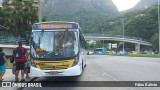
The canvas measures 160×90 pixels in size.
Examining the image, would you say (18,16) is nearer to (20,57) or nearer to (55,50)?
(20,57)

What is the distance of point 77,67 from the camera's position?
14938 mm

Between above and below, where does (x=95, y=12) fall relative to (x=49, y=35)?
above

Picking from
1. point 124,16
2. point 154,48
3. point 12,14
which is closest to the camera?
point 12,14

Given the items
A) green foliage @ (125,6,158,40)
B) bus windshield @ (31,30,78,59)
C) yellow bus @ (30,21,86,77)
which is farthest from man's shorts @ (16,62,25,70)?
green foliage @ (125,6,158,40)

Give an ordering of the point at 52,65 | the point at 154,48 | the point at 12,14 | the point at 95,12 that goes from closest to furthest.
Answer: the point at 52,65 < the point at 12,14 < the point at 154,48 < the point at 95,12

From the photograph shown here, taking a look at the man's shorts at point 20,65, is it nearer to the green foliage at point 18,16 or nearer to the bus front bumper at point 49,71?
the bus front bumper at point 49,71

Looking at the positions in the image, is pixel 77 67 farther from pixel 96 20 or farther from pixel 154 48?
pixel 96 20

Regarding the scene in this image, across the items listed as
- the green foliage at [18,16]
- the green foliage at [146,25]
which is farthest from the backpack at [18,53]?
the green foliage at [146,25]

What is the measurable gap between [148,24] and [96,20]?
5262cm

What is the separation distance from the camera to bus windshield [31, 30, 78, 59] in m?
14.9

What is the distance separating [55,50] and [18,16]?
3702 centimetres

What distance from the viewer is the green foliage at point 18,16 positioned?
50.1 m

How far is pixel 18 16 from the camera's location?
50.8 metres

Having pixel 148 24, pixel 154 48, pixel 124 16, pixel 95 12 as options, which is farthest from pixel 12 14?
pixel 95 12
